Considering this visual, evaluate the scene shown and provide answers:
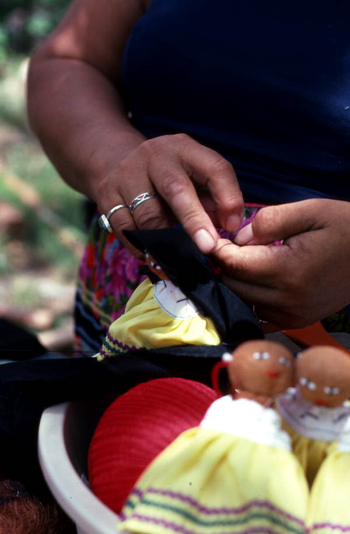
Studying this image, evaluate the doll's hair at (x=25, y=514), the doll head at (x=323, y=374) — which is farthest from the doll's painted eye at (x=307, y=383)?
the doll's hair at (x=25, y=514)

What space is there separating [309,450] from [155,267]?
0.53 feet

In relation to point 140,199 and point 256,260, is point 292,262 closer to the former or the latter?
point 256,260

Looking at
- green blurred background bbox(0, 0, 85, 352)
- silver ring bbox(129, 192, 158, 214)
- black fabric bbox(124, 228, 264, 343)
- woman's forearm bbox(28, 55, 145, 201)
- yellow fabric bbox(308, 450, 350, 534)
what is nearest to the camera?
yellow fabric bbox(308, 450, 350, 534)

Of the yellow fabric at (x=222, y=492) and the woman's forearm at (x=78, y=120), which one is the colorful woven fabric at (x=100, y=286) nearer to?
the woman's forearm at (x=78, y=120)

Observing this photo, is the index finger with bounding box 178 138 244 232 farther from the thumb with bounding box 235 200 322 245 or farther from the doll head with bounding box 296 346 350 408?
the doll head with bounding box 296 346 350 408

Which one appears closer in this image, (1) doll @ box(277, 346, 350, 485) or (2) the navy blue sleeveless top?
(1) doll @ box(277, 346, 350, 485)

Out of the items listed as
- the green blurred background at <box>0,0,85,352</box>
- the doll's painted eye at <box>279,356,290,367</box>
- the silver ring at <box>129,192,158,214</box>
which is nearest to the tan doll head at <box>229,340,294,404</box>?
the doll's painted eye at <box>279,356,290,367</box>

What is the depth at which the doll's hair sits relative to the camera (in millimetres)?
428

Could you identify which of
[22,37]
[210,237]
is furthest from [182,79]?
[22,37]

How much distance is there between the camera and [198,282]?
0.44 m

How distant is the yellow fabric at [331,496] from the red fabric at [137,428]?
8 cm

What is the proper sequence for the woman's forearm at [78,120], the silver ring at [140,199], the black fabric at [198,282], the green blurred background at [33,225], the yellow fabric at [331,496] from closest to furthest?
1. the yellow fabric at [331,496]
2. the black fabric at [198,282]
3. the silver ring at [140,199]
4. the woman's forearm at [78,120]
5. the green blurred background at [33,225]

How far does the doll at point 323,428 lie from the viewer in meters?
0.32

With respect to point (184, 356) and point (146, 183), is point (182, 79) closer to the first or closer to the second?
point (146, 183)
